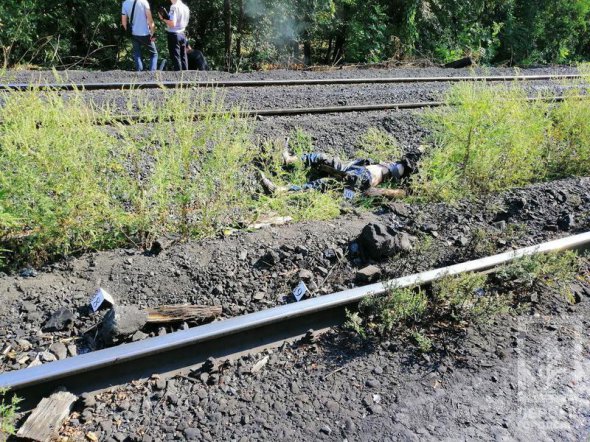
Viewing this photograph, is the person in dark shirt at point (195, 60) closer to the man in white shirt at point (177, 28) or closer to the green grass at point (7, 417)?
the man in white shirt at point (177, 28)

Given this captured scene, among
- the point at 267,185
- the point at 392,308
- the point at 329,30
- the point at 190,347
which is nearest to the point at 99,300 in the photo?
the point at 190,347

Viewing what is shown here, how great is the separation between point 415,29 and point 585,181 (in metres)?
15.1

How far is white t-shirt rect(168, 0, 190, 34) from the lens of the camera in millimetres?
12320

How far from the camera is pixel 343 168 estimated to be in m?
6.97

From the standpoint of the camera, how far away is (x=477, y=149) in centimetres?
594

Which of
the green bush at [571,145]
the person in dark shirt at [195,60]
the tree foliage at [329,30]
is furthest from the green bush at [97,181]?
the tree foliage at [329,30]

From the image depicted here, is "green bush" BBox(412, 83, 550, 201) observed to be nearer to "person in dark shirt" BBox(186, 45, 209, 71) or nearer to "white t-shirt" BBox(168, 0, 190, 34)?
"white t-shirt" BBox(168, 0, 190, 34)

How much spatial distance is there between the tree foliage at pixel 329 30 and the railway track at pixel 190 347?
12188 millimetres

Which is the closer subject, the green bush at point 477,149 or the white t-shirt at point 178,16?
the green bush at point 477,149

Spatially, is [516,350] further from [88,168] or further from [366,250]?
[88,168]

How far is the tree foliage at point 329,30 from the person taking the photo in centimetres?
1588

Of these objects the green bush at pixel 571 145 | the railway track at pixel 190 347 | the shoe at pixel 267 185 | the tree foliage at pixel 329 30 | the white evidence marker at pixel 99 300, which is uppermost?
the tree foliage at pixel 329 30

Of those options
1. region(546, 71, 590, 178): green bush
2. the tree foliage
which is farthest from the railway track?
the tree foliage

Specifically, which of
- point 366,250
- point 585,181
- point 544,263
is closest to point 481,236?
point 544,263
